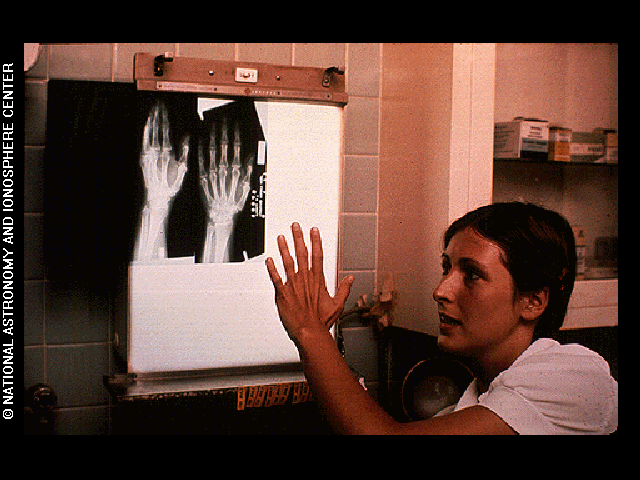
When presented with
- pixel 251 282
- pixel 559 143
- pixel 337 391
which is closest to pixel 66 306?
pixel 251 282

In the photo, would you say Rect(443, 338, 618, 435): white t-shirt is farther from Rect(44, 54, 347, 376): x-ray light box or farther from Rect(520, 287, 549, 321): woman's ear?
Rect(44, 54, 347, 376): x-ray light box

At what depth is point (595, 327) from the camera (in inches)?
74.2

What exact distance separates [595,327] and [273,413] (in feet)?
3.61

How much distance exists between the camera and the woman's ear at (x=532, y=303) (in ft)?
3.37

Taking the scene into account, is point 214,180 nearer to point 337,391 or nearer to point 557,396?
point 337,391

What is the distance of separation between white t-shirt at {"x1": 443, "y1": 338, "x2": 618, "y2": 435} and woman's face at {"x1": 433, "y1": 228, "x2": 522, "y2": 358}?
0.29 ft

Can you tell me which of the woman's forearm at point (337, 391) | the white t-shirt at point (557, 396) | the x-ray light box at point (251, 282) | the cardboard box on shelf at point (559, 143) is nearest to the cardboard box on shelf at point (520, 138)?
the cardboard box on shelf at point (559, 143)

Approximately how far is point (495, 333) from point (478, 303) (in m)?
0.06

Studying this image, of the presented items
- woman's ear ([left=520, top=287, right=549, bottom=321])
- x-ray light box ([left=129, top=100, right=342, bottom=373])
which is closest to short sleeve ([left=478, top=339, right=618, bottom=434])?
woman's ear ([left=520, top=287, right=549, bottom=321])

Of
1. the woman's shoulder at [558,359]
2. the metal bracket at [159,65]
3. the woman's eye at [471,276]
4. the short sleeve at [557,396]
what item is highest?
the metal bracket at [159,65]

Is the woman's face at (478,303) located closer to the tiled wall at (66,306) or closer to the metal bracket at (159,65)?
the metal bracket at (159,65)

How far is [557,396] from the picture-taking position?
2.89 ft

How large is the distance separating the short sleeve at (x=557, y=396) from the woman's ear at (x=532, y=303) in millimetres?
104

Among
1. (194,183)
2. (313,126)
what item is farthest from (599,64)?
(194,183)
